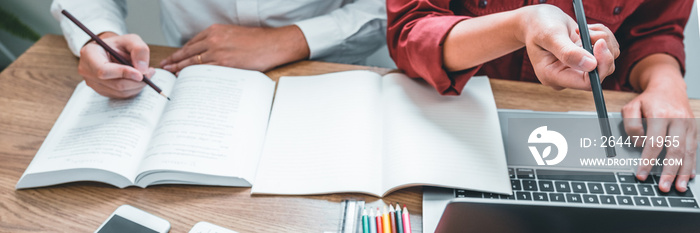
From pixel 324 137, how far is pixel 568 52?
350 millimetres

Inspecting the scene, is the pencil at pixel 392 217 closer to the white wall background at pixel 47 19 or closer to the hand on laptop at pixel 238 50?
the hand on laptop at pixel 238 50

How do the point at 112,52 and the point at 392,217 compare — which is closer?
the point at 392,217

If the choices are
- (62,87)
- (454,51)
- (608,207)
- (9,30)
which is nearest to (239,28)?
(62,87)

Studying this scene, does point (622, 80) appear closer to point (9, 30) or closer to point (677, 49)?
point (677, 49)

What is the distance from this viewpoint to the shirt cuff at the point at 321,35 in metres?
0.83

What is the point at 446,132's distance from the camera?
616 millimetres

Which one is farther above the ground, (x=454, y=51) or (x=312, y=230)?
(x=454, y=51)

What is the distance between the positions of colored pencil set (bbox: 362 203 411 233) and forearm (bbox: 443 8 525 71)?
0.24 meters

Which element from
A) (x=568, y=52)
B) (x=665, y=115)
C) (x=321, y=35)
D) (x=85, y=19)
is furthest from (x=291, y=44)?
(x=665, y=115)

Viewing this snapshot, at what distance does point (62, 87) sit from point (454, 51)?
2.23ft

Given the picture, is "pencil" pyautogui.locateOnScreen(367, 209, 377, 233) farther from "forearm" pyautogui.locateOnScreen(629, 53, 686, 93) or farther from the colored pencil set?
"forearm" pyautogui.locateOnScreen(629, 53, 686, 93)

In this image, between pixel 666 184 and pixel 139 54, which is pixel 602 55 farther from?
pixel 139 54

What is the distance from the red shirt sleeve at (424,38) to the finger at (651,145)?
0.84ft

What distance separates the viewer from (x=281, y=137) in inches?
25.3
